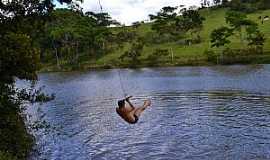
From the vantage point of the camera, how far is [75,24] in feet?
462

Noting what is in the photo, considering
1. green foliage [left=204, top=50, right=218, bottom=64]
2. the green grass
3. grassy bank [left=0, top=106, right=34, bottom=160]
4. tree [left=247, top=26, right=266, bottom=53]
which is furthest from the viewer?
the green grass

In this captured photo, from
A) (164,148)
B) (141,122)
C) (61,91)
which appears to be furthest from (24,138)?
(61,91)

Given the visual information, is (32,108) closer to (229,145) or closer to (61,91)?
(61,91)

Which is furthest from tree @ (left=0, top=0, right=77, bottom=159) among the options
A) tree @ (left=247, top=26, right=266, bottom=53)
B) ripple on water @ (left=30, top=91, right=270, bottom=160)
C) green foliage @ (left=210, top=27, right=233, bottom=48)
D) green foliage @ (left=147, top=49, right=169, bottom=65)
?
green foliage @ (left=147, top=49, right=169, bottom=65)

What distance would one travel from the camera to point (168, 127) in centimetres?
3334

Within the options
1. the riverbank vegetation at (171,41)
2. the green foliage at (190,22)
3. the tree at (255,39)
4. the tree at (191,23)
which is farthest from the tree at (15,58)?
the green foliage at (190,22)

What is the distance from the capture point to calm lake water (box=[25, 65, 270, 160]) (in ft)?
85.7

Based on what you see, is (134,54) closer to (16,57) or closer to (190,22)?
(190,22)

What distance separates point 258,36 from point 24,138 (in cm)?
8780

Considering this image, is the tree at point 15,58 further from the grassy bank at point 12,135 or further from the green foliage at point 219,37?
the green foliage at point 219,37

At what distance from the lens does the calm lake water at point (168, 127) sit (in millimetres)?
26109

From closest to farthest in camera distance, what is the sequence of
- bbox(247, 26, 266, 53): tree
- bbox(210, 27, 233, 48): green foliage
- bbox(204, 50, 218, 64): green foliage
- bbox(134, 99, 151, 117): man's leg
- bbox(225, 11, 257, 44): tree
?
1. bbox(134, 99, 151, 117): man's leg
2. bbox(247, 26, 266, 53): tree
3. bbox(204, 50, 218, 64): green foliage
4. bbox(210, 27, 233, 48): green foliage
5. bbox(225, 11, 257, 44): tree

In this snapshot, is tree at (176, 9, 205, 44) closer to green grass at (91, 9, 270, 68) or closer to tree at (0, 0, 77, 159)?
green grass at (91, 9, 270, 68)

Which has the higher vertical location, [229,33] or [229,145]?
[229,33]
